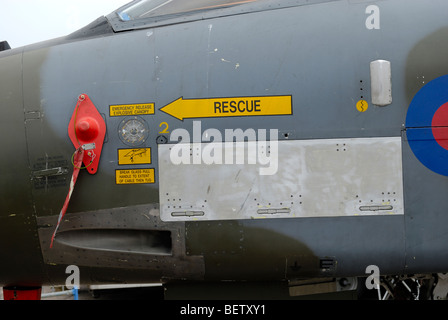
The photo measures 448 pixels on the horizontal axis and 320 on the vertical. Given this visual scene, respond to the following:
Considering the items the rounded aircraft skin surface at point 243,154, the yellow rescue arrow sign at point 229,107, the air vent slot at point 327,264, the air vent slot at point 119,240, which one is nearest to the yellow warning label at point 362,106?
the rounded aircraft skin surface at point 243,154

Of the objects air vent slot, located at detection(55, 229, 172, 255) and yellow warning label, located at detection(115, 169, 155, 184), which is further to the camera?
air vent slot, located at detection(55, 229, 172, 255)

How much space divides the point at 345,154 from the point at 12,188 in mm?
2309

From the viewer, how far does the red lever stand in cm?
367

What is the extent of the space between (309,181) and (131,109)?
1.33m

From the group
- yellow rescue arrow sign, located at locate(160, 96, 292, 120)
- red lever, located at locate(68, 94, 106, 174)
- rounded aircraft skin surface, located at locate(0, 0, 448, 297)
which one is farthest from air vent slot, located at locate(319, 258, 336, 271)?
red lever, located at locate(68, 94, 106, 174)

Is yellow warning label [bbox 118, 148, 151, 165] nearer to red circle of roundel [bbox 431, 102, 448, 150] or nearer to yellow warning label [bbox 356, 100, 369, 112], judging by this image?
yellow warning label [bbox 356, 100, 369, 112]

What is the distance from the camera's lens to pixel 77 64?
3.82m

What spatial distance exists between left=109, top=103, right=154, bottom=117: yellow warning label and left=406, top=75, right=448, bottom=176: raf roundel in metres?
1.79

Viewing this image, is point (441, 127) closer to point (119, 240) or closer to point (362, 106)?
point (362, 106)

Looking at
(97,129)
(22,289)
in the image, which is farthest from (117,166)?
(22,289)

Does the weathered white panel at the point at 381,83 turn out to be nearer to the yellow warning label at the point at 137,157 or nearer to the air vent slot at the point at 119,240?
the yellow warning label at the point at 137,157

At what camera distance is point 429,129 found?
12.0 feet

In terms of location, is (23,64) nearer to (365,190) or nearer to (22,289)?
(22,289)

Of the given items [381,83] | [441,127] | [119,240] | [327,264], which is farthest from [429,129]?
[119,240]
